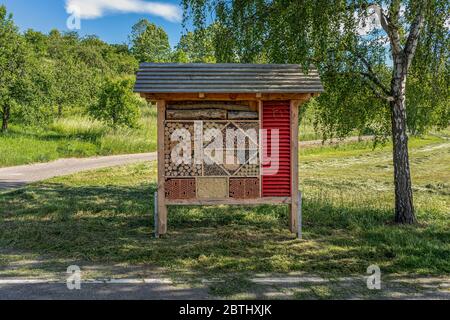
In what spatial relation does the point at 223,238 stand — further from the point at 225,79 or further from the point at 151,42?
the point at 151,42

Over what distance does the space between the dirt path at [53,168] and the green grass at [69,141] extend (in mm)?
962

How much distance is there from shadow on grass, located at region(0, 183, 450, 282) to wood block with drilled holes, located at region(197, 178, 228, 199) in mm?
784

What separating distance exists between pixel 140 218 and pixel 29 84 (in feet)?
60.2

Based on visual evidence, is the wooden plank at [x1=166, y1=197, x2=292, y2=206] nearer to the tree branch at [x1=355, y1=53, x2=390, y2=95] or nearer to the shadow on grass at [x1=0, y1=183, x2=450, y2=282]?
the shadow on grass at [x1=0, y1=183, x2=450, y2=282]

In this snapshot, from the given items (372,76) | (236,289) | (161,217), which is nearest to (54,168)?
(161,217)

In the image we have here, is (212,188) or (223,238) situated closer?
(223,238)

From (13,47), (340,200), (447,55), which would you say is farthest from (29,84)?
(447,55)

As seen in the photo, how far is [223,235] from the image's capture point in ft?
29.8

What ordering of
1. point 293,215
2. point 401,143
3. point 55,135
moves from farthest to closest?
point 55,135, point 401,143, point 293,215

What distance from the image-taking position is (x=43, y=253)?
782 centimetres

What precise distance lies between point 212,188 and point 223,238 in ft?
3.38

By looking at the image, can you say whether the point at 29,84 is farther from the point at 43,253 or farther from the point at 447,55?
the point at 447,55
